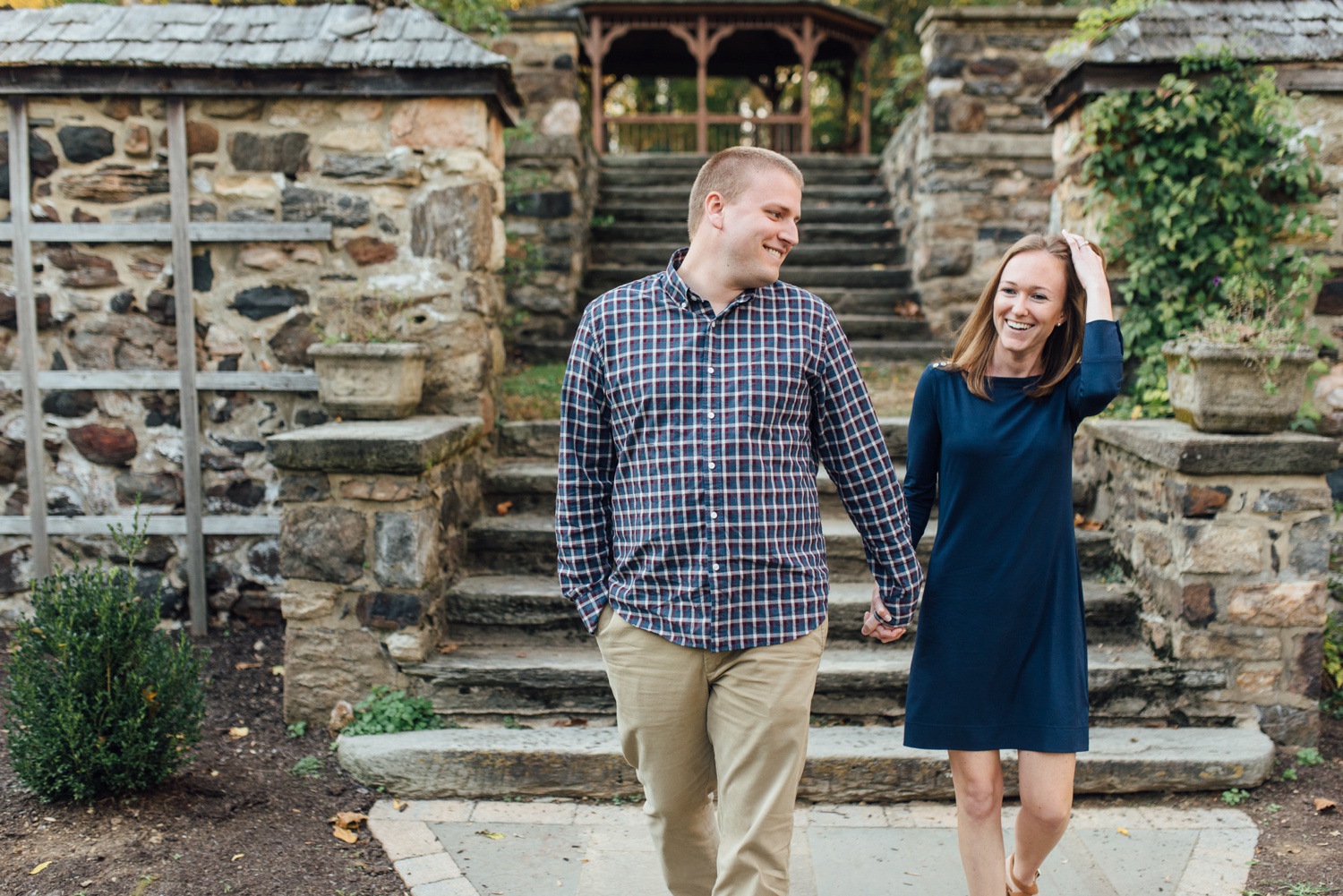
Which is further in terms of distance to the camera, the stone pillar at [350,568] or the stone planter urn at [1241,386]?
the stone pillar at [350,568]

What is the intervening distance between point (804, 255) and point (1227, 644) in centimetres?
457

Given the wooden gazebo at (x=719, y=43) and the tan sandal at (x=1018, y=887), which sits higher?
the wooden gazebo at (x=719, y=43)

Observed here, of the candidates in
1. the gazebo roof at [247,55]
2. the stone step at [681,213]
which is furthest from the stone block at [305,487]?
the stone step at [681,213]

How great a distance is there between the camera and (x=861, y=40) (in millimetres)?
12250

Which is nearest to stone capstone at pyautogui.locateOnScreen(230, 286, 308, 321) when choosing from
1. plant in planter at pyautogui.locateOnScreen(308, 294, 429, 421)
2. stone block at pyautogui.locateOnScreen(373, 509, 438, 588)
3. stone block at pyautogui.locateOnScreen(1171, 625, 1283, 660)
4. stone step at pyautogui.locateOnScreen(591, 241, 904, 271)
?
plant in planter at pyautogui.locateOnScreen(308, 294, 429, 421)

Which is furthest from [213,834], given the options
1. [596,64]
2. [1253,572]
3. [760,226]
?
[596,64]

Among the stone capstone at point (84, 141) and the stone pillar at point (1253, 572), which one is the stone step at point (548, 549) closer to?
the stone pillar at point (1253, 572)

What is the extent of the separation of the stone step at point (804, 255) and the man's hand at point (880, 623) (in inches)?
213

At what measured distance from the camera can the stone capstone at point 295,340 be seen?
14.4 ft

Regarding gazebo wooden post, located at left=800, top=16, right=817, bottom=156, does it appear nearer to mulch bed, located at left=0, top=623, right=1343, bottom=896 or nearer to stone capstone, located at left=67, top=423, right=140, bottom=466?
stone capstone, located at left=67, top=423, right=140, bottom=466

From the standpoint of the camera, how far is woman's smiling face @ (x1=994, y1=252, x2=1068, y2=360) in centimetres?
222

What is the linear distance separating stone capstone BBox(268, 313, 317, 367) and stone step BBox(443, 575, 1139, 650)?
53.3 inches

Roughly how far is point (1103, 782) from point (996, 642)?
4.43ft

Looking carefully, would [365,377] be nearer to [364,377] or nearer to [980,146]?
[364,377]
